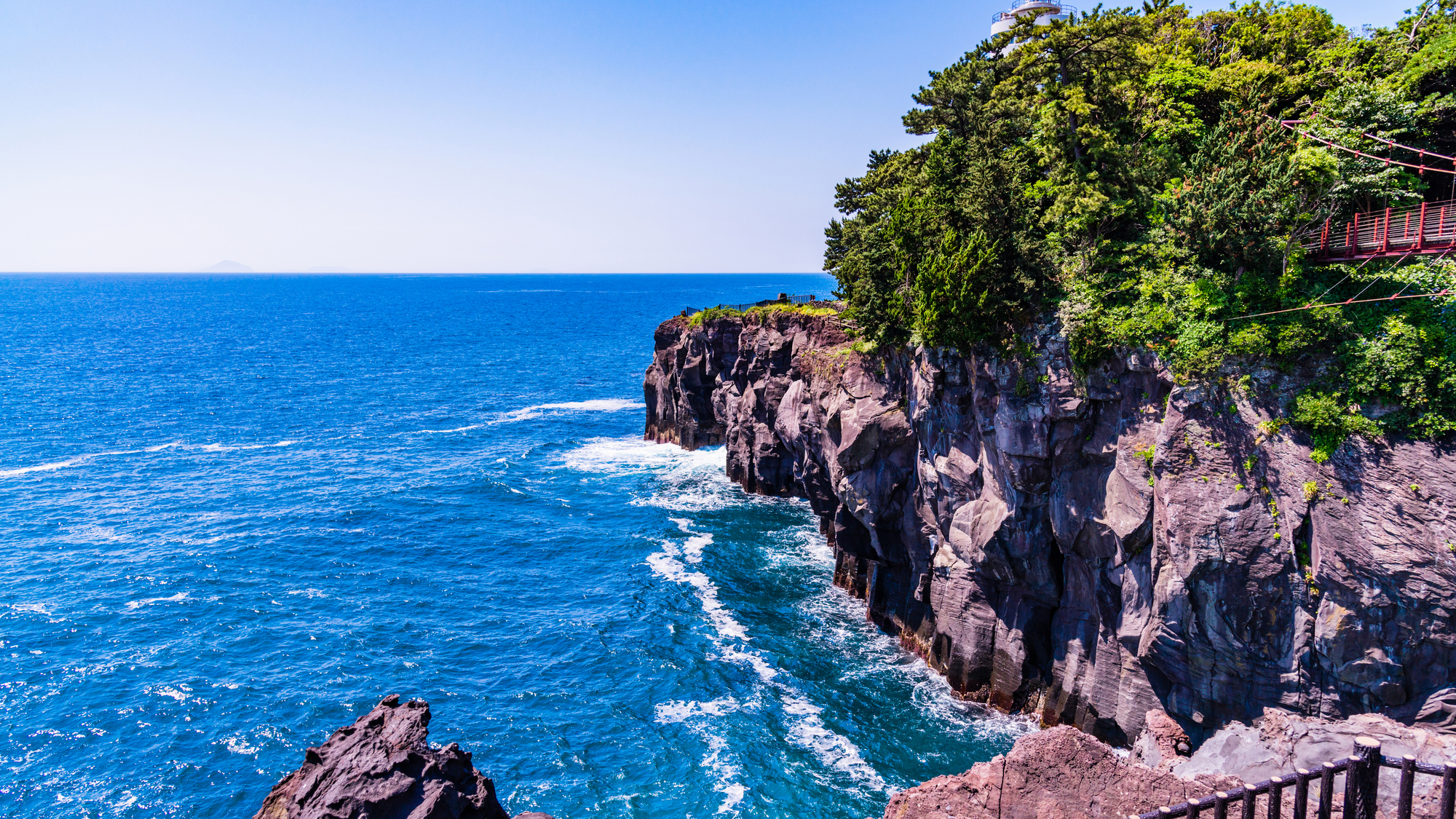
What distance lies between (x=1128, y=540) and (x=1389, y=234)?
14.1 m

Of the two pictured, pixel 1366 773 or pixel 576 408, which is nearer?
pixel 1366 773

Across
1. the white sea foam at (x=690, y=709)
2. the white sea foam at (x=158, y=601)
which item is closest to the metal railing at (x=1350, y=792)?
the white sea foam at (x=690, y=709)

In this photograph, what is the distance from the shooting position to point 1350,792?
15.2 m

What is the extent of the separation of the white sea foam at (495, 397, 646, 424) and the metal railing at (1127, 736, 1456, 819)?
88.2m

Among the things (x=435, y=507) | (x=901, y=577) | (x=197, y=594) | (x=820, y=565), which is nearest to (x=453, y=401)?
(x=435, y=507)

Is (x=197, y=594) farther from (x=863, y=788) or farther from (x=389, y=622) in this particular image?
(x=863, y=788)

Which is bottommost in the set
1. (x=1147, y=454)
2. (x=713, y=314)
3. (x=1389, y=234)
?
(x=1147, y=454)

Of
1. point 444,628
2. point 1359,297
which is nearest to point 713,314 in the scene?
point 444,628

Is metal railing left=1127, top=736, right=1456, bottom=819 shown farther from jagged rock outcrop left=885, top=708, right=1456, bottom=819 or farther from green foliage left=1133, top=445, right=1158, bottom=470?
green foliage left=1133, top=445, right=1158, bottom=470

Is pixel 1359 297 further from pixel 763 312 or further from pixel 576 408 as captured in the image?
pixel 576 408

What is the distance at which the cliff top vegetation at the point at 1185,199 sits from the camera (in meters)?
26.1

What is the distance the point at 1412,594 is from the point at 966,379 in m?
19.0

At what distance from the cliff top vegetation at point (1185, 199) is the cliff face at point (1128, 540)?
64.1 inches

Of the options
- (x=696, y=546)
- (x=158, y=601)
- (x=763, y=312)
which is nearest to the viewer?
(x=158, y=601)
